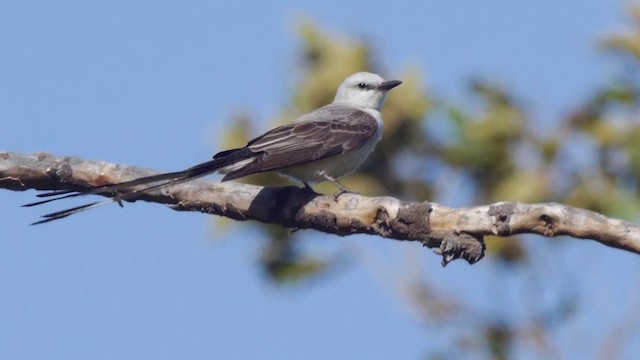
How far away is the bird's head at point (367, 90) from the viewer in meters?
9.88

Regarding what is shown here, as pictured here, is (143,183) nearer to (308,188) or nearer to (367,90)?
(308,188)

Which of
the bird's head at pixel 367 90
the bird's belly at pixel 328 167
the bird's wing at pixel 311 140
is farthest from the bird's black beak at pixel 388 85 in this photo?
the bird's belly at pixel 328 167

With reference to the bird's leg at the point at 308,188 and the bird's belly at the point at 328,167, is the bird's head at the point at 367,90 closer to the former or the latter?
the bird's belly at the point at 328,167

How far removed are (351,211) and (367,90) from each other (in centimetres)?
296

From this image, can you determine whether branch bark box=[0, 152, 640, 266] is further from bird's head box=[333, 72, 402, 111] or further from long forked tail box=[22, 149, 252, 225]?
bird's head box=[333, 72, 402, 111]

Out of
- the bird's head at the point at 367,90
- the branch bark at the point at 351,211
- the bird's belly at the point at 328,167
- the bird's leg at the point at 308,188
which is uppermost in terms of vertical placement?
the bird's head at the point at 367,90

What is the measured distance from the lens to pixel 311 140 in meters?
8.41

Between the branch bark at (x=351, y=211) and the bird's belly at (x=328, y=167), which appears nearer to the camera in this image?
the branch bark at (x=351, y=211)

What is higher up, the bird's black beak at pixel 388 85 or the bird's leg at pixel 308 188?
the bird's black beak at pixel 388 85

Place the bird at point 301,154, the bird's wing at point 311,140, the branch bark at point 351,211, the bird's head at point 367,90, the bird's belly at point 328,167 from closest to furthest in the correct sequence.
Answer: the branch bark at point 351,211, the bird at point 301,154, the bird's wing at point 311,140, the bird's belly at point 328,167, the bird's head at point 367,90

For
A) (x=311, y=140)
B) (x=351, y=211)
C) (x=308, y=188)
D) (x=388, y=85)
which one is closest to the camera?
(x=351, y=211)

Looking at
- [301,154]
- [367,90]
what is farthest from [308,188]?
[367,90]

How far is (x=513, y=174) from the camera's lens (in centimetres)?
1063

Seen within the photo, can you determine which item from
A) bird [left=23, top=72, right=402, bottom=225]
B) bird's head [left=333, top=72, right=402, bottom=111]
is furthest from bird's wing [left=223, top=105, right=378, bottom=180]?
bird's head [left=333, top=72, right=402, bottom=111]
